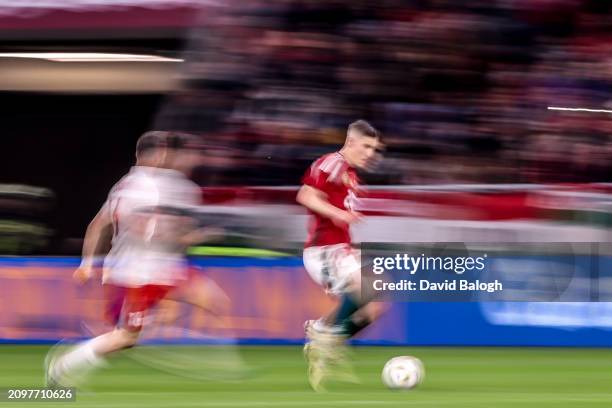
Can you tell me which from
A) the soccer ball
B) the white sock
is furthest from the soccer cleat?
the white sock

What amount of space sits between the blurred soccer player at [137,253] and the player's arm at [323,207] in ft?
2.75

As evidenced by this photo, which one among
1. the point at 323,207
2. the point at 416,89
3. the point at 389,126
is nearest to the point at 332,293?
the point at 323,207

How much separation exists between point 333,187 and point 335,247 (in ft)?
1.32

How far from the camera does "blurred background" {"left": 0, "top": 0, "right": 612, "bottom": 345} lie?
12703mm

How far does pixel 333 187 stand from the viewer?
8.72 meters

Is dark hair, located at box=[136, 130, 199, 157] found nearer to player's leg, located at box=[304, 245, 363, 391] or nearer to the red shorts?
the red shorts

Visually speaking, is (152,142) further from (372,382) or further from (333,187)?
(372,382)

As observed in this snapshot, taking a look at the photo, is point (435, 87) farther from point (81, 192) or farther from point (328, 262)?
point (81, 192)

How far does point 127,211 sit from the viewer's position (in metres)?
8.45

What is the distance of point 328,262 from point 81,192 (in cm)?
1316

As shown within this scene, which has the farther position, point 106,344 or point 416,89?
point 416,89

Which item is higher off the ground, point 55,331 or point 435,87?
point 435,87

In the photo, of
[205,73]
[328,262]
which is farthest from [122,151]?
[328,262]

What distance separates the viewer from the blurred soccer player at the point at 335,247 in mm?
8703
